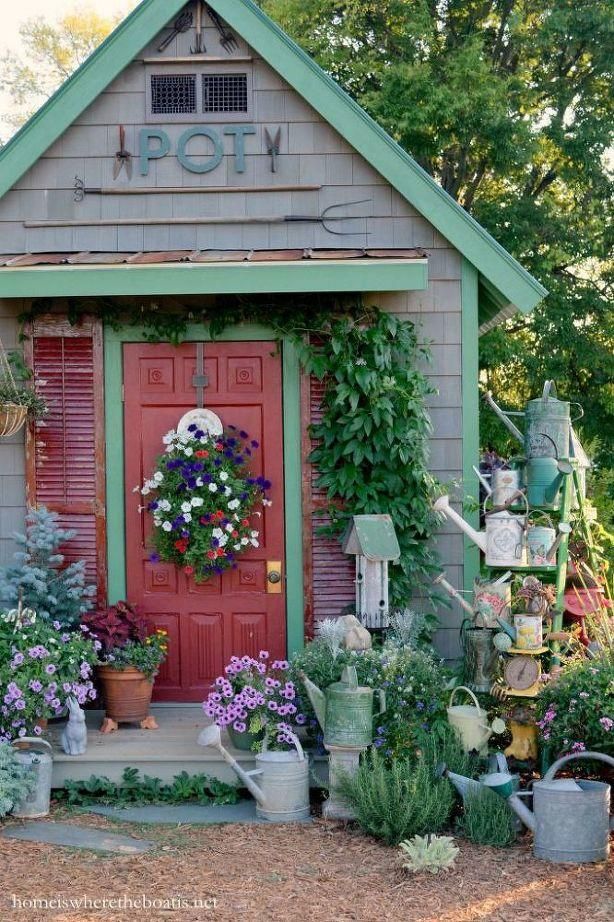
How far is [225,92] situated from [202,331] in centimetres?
154

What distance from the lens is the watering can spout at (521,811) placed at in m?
5.32

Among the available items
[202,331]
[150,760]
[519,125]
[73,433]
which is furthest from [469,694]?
[519,125]

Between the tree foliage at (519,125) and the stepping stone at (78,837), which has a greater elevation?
the tree foliage at (519,125)

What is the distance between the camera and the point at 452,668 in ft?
22.9

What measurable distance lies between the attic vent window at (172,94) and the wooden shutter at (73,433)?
1447mm

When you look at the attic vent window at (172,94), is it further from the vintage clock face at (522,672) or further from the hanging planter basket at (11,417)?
the vintage clock face at (522,672)

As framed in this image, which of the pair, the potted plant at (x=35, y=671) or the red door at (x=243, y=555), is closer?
the potted plant at (x=35, y=671)

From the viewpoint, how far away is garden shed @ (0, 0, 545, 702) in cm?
718

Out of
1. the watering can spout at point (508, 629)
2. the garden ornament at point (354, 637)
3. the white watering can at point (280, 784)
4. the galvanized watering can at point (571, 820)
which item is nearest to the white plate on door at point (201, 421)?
the garden ornament at point (354, 637)

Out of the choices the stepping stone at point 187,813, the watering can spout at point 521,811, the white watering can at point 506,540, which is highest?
the white watering can at point 506,540

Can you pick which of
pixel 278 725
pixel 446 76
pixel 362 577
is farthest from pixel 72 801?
pixel 446 76

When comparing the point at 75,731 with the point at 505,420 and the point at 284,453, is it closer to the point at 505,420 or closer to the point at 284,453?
the point at 284,453

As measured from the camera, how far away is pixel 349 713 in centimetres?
581

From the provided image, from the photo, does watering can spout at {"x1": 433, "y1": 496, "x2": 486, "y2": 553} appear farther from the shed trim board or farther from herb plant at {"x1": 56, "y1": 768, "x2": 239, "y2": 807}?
herb plant at {"x1": 56, "y1": 768, "x2": 239, "y2": 807}
